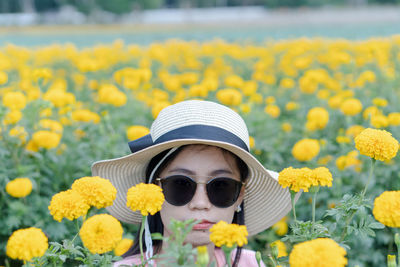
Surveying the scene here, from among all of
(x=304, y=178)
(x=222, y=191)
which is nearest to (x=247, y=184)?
(x=222, y=191)

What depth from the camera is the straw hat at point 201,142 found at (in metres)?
1.26

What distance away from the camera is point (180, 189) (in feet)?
4.05

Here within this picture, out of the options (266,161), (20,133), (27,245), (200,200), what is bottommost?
(266,161)

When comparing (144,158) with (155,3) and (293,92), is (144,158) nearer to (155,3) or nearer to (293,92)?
(293,92)

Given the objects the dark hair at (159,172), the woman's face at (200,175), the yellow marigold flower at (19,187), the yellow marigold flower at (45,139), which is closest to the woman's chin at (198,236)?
the woman's face at (200,175)

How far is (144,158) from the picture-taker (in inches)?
53.5

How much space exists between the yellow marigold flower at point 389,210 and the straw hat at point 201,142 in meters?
0.47

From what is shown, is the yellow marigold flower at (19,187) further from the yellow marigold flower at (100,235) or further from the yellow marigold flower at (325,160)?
the yellow marigold flower at (325,160)

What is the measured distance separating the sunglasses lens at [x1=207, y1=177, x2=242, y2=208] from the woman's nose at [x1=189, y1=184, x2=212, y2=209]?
0.01 metres

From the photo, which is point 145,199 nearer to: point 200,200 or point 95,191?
point 95,191

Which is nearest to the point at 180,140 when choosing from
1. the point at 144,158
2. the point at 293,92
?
the point at 144,158

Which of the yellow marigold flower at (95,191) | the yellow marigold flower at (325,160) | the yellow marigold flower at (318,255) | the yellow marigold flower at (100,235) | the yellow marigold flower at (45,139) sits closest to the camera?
the yellow marigold flower at (318,255)

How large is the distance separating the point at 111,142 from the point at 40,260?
1324mm

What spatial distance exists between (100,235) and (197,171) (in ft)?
1.68
